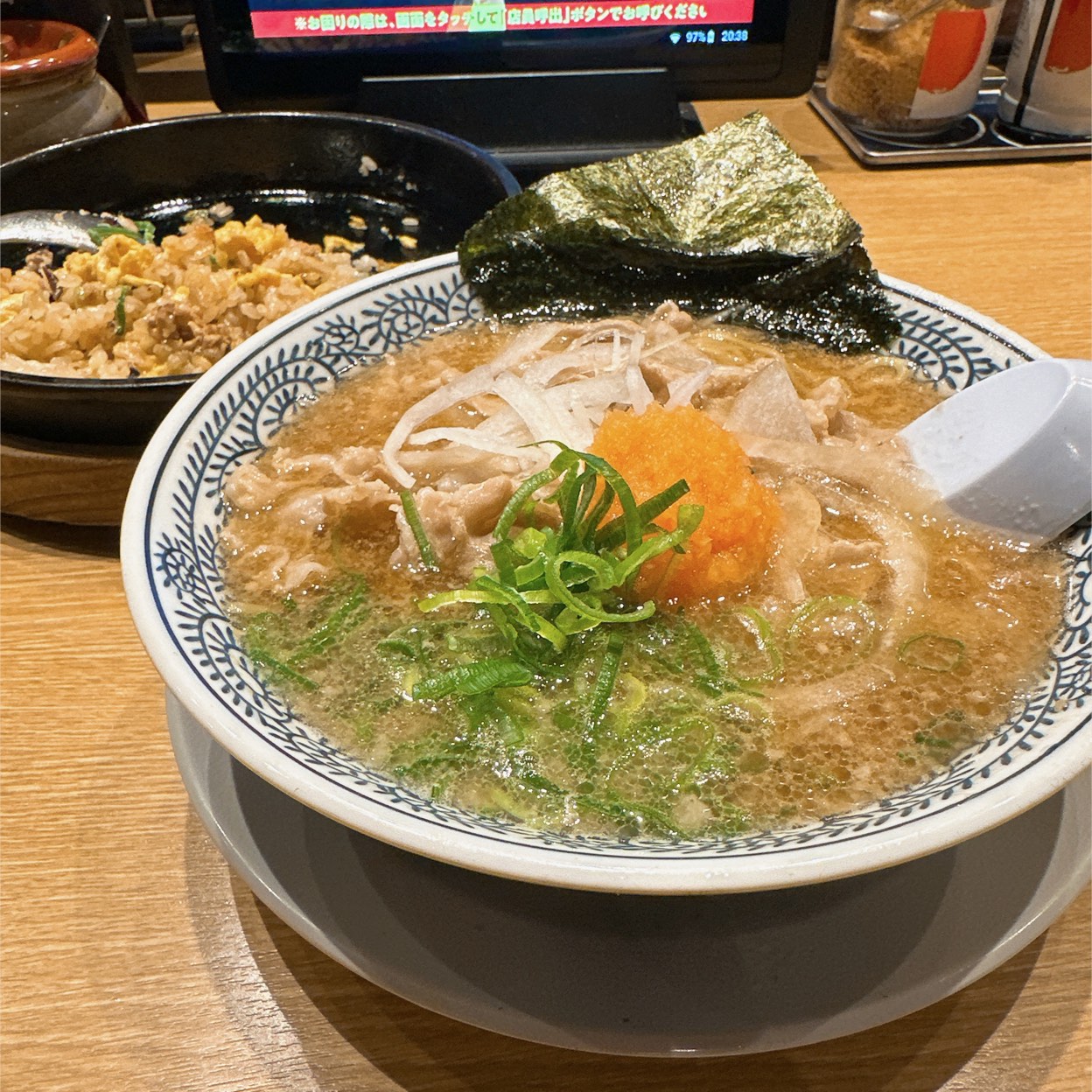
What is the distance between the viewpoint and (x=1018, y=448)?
103 centimetres

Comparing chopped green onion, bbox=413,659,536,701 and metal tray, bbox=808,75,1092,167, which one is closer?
chopped green onion, bbox=413,659,536,701

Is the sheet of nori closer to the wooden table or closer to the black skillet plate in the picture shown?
the black skillet plate

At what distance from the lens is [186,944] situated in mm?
953

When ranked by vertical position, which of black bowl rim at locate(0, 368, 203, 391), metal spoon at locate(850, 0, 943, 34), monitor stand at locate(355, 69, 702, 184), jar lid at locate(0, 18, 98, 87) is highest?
jar lid at locate(0, 18, 98, 87)

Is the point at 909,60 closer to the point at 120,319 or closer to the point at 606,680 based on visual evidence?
the point at 120,319

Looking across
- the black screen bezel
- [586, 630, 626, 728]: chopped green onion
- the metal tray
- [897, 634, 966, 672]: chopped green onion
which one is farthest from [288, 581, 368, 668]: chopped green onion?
the metal tray

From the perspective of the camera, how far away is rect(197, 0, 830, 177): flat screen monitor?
2.21 m

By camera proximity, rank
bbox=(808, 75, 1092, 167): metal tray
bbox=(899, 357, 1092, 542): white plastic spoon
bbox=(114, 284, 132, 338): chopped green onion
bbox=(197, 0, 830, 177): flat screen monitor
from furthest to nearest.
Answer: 1. bbox=(808, 75, 1092, 167): metal tray
2. bbox=(197, 0, 830, 177): flat screen monitor
3. bbox=(114, 284, 132, 338): chopped green onion
4. bbox=(899, 357, 1092, 542): white plastic spoon

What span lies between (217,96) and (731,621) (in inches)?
80.8

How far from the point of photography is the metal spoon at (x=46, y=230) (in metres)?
1.82

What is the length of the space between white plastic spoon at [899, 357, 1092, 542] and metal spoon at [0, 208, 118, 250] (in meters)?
1.59

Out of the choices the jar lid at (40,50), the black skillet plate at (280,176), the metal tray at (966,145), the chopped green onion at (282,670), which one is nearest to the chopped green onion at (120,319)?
the black skillet plate at (280,176)

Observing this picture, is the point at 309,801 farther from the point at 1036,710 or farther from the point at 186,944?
the point at 1036,710

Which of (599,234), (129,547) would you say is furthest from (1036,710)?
(599,234)
